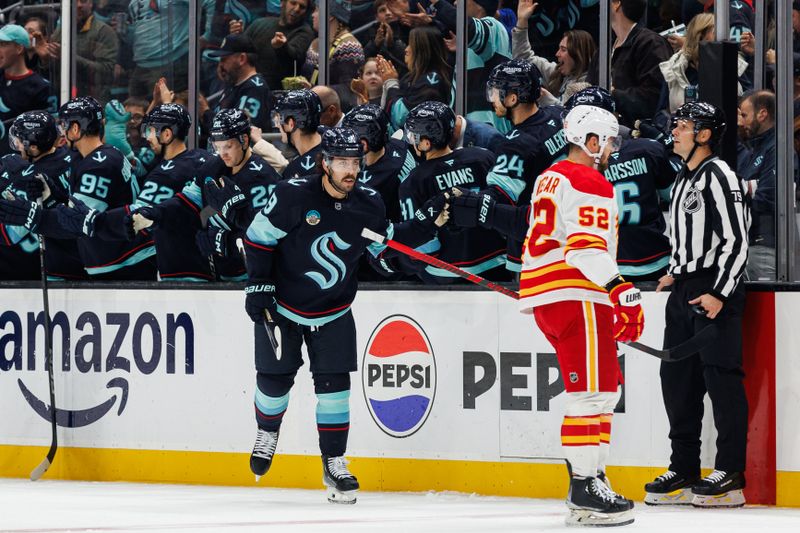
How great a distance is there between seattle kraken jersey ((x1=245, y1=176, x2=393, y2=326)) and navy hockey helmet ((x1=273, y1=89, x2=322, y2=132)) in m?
0.99

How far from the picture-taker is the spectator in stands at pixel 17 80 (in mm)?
9523

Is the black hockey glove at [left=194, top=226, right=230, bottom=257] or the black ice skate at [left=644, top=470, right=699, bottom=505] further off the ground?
the black hockey glove at [left=194, top=226, right=230, bottom=257]

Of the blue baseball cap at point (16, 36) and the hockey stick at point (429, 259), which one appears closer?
the hockey stick at point (429, 259)

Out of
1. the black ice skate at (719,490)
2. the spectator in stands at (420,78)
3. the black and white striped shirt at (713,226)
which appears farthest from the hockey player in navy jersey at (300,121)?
the black ice skate at (719,490)

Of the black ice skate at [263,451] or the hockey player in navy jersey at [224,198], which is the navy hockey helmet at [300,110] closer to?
the hockey player in navy jersey at [224,198]

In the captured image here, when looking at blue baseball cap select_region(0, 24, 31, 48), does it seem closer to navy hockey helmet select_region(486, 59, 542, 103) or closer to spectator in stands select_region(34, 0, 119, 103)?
spectator in stands select_region(34, 0, 119, 103)

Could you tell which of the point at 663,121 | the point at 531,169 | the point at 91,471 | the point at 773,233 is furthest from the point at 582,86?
the point at 91,471

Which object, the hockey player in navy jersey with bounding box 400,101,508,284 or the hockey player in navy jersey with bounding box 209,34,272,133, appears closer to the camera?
the hockey player in navy jersey with bounding box 400,101,508,284

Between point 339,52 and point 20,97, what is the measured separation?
2.08 m

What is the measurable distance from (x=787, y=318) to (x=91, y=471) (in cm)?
363

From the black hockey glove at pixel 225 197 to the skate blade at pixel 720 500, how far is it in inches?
104

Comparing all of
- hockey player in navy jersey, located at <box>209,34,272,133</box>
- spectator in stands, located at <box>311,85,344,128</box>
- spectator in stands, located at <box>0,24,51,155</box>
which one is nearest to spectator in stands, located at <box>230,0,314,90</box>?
hockey player in navy jersey, located at <box>209,34,272,133</box>

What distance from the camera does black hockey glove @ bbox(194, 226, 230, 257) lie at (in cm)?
768

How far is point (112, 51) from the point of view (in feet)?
31.2
